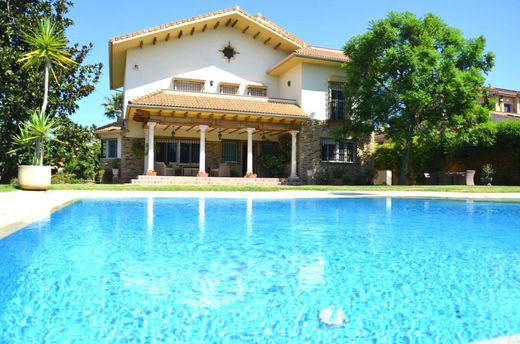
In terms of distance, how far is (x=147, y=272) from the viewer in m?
4.32

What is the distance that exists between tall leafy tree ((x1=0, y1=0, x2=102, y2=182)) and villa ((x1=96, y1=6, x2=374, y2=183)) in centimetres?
229

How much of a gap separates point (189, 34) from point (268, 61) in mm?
5002

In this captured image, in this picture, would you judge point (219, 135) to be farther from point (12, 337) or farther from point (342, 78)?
point (12, 337)

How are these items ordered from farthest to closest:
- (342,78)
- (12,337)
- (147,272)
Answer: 1. (342,78)
2. (147,272)
3. (12,337)

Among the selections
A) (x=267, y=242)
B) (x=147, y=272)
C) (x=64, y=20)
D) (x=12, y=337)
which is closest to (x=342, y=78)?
(x=64, y=20)

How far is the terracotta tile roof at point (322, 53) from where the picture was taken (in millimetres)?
22703

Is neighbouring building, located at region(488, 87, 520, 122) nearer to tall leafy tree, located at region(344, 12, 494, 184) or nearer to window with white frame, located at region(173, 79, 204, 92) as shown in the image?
tall leafy tree, located at region(344, 12, 494, 184)

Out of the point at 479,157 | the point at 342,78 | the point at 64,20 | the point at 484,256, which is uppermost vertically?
the point at 64,20

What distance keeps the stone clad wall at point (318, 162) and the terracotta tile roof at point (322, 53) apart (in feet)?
11.9

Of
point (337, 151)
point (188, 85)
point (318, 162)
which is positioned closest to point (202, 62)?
point (188, 85)

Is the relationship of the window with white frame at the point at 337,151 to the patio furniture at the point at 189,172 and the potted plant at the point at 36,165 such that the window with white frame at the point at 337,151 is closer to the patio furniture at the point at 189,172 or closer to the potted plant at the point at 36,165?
the patio furniture at the point at 189,172

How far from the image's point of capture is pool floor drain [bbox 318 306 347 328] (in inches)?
118

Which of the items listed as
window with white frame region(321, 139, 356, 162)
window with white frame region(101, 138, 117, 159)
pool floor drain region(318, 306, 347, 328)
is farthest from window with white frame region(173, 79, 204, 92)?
pool floor drain region(318, 306, 347, 328)

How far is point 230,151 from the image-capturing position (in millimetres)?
24859
